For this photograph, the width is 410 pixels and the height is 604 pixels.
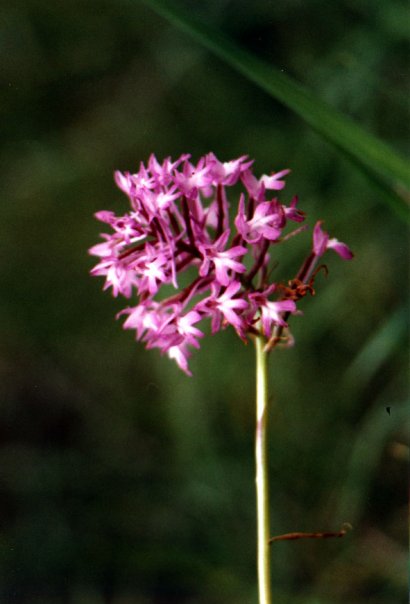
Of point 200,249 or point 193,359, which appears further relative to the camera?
point 193,359

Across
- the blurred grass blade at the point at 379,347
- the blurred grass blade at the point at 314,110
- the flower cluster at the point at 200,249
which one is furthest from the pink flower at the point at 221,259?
the blurred grass blade at the point at 379,347

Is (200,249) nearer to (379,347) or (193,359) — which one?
(379,347)

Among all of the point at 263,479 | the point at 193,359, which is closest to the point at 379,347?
the point at 193,359

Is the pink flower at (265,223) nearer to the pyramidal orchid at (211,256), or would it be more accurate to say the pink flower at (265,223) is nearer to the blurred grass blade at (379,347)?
the pyramidal orchid at (211,256)

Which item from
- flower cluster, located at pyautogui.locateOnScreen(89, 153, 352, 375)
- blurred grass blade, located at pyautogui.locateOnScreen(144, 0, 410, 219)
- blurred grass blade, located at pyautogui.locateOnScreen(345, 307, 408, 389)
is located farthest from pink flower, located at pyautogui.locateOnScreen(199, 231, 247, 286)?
blurred grass blade, located at pyautogui.locateOnScreen(345, 307, 408, 389)

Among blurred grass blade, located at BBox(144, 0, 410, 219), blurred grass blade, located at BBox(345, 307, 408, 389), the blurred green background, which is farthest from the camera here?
the blurred green background

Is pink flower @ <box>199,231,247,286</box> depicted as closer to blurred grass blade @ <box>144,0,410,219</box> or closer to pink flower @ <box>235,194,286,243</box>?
pink flower @ <box>235,194,286,243</box>
